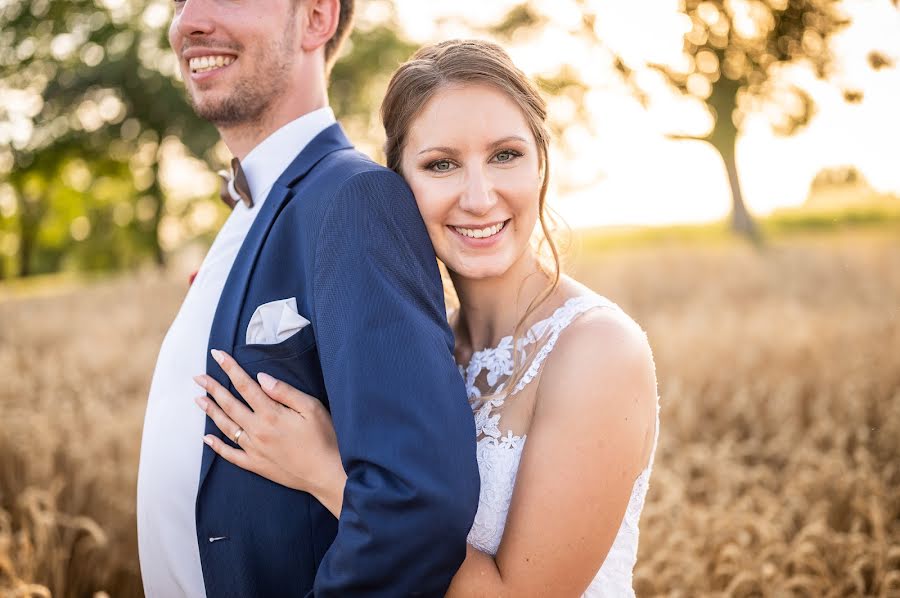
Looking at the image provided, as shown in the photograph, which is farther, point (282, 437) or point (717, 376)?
point (717, 376)

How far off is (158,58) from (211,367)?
2122 centimetres

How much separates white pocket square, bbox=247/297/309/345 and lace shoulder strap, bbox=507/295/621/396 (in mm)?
666

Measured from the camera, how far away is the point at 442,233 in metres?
2.12

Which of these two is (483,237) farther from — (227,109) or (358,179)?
(227,109)

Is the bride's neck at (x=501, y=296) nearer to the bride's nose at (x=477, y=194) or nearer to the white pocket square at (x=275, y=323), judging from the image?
the bride's nose at (x=477, y=194)

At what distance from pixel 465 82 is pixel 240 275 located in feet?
2.50

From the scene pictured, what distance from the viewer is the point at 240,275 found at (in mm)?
1929

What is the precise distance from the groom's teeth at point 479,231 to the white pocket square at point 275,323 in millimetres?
529

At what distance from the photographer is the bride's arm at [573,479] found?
1.77 meters

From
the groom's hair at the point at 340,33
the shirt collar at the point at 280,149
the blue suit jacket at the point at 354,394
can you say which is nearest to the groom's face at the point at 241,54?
the shirt collar at the point at 280,149

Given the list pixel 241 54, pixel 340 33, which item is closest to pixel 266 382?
pixel 241 54

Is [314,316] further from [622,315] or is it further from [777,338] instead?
[777,338]

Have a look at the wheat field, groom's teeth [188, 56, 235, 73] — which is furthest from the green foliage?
groom's teeth [188, 56, 235, 73]

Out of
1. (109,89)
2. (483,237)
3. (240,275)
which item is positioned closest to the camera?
(240,275)
